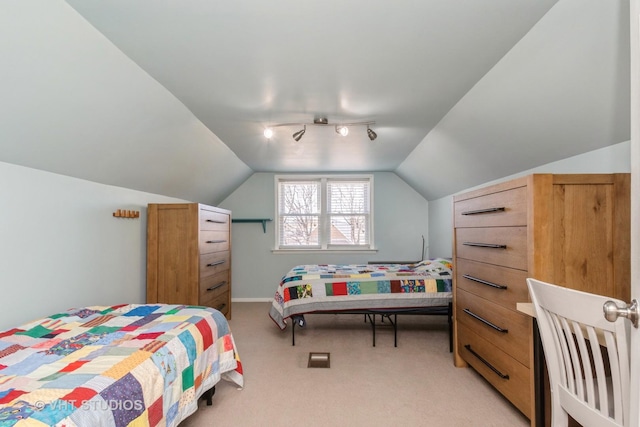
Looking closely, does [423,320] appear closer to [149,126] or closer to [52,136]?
[149,126]

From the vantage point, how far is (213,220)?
3832mm

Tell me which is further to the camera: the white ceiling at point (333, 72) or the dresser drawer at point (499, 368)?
the dresser drawer at point (499, 368)

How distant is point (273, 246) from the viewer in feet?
18.1

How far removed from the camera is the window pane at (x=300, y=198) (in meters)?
5.63

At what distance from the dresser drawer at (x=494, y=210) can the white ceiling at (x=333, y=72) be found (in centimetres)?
57

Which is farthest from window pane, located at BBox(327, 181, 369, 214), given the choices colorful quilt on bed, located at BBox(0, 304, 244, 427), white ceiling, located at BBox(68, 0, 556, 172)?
colorful quilt on bed, located at BBox(0, 304, 244, 427)

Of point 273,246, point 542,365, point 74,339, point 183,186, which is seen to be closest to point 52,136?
point 74,339

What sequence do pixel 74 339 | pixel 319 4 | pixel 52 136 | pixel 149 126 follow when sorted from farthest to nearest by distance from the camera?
pixel 149 126 → pixel 52 136 → pixel 74 339 → pixel 319 4

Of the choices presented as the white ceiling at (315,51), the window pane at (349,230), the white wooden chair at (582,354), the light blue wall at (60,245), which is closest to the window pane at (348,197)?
the window pane at (349,230)

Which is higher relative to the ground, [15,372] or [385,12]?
[385,12]

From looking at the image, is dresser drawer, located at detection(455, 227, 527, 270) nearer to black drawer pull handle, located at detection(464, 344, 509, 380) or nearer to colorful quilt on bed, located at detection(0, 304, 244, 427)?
black drawer pull handle, located at detection(464, 344, 509, 380)

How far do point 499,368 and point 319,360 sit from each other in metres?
1.46

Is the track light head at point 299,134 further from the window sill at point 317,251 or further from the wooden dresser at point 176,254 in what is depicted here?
the window sill at point 317,251

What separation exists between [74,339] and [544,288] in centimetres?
221
